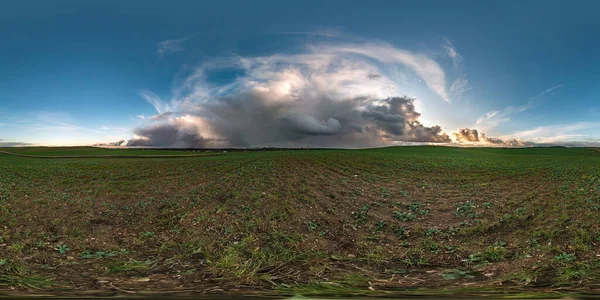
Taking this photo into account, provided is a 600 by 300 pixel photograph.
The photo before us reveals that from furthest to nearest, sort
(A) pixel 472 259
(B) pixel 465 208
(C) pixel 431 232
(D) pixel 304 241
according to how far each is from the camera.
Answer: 1. (B) pixel 465 208
2. (C) pixel 431 232
3. (D) pixel 304 241
4. (A) pixel 472 259

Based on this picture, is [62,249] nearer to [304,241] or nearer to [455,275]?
[304,241]

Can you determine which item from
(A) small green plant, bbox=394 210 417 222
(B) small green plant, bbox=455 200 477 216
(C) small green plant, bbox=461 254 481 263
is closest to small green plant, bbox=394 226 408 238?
(A) small green plant, bbox=394 210 417 222

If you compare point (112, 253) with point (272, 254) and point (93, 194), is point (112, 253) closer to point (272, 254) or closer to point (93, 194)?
point (272, 254)

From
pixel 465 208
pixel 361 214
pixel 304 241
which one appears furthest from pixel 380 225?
pixel 465 208

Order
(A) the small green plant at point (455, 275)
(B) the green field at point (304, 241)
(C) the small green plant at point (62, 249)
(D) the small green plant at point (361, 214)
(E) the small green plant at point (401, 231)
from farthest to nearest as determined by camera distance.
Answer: (D) the small green plant at point (361, 214) < (E) the small green plant at point (401, 231) < (C) the small green plant at point (62, 249) < (A) the small green plant at point (455, 275) < (B) the green field at point (304, 241)

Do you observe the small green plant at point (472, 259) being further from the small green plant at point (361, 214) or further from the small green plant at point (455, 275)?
the small green plant at point (361, 214)

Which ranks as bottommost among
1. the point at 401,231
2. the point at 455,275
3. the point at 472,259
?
the point at 401,231

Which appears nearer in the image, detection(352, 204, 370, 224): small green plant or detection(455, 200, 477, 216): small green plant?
detection(352, 204, 370, 224): small green plant

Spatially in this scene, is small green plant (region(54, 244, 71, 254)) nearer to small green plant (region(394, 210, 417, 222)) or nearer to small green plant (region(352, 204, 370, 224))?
small green plant (region(352, 204, 370, 224))

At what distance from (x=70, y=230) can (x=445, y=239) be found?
7579 mm

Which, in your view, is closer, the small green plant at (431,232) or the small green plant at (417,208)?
the small green plant at (431,232)

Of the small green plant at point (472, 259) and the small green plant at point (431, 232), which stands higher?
the small green plant at point (472, 259)

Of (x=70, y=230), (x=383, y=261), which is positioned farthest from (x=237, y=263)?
(x=70, y=230)

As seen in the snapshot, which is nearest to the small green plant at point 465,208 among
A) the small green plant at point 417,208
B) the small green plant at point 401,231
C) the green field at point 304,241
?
the green field at point 304,241
